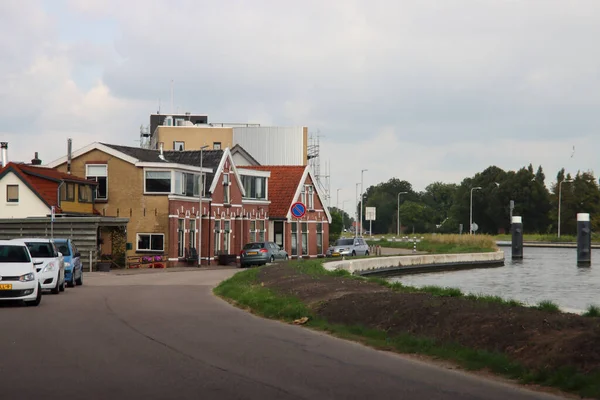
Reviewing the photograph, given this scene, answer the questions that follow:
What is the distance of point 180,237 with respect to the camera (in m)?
62.4

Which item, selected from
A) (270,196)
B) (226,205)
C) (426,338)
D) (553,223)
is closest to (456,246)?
(270,196)

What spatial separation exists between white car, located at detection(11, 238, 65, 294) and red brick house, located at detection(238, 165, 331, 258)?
1783 inches

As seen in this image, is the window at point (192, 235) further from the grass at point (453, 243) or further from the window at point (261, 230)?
the grass at point (453, 243)

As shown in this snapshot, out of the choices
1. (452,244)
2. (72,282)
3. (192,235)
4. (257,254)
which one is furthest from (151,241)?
(452,244)

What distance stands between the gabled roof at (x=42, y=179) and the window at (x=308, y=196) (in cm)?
2598

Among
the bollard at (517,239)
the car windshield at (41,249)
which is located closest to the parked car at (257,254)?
the bollard at (517,239)

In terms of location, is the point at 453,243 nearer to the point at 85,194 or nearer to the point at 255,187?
the point at 255,187

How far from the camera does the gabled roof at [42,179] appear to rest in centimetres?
5812

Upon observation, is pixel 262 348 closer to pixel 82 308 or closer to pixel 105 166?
pixel 82 308

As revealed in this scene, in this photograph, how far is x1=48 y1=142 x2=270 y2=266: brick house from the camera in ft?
200

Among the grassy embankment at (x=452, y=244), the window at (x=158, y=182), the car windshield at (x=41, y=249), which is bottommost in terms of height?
the grassy embankment at (x=452, y=244)

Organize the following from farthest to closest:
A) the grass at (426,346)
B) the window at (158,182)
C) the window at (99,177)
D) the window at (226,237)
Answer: the window at (226,237)
the window at (99,177)
the window at (158,182)
the grass at (426,346)

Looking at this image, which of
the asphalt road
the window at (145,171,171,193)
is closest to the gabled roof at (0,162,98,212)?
the window at (145,171,171,193)

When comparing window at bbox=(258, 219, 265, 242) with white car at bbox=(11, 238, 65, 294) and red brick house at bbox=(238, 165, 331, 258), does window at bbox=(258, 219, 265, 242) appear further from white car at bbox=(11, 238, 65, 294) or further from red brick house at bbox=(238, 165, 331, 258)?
white car at bbox=(11, 238, 65, 294)
